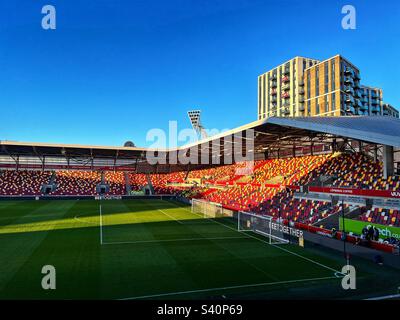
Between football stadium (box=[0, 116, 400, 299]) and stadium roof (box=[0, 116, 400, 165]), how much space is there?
0.14 m

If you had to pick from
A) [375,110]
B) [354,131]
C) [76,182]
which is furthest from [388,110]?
[354,131]

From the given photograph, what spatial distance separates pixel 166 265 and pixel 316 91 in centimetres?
8613

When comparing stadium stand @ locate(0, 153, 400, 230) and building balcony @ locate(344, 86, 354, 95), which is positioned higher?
building balcony @ locate(344, 86, 354, 95)

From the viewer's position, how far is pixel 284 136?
3769 centimetres

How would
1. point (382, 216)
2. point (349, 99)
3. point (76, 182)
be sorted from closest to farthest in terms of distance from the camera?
point (382, 216)
point (76, 182)
point (349, 99)

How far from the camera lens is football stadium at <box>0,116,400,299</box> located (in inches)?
531

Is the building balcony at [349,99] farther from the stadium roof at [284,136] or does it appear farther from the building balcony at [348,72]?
the stadium roof at [284,136]

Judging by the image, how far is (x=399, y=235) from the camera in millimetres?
19047

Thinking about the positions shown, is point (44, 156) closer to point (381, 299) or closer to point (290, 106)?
point (381, 299)

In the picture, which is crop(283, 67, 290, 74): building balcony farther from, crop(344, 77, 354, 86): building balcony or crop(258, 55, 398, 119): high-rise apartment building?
crop(344, 77, 354, 86): building balcony

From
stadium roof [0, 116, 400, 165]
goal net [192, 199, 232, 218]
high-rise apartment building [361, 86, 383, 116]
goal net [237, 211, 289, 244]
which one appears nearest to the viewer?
stadium roof [0, 116, 400, 165]

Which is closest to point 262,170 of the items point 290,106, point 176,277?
point 176,277

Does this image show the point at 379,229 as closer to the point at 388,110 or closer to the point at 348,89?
the point at 348,89

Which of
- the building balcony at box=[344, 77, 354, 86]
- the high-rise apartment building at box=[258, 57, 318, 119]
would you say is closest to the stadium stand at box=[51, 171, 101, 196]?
the high-rise apartment building at box=[258, 57, 318, 119]
